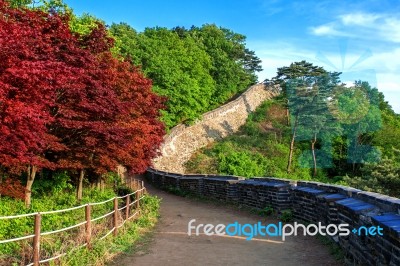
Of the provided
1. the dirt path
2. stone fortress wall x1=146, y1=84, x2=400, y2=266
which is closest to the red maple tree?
the dirt path

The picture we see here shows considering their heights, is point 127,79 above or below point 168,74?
below

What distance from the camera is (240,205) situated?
15.1 metres

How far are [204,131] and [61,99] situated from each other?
1141 inches

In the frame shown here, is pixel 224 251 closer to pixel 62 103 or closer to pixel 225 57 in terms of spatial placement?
pixel 62 103

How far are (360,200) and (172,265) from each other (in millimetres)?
3521

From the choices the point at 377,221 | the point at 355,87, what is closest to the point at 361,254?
the point at 377,221

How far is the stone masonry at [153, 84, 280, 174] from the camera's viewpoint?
108 ft

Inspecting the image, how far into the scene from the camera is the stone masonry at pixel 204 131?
32.8 meters

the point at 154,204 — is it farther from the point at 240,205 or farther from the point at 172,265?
the point at 172,265

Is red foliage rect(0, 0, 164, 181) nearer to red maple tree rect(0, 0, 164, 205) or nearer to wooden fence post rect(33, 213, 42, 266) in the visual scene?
red maple tree rect(0, 0, 164, 205)

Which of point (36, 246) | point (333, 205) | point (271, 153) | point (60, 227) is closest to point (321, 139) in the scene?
point (271, 153)

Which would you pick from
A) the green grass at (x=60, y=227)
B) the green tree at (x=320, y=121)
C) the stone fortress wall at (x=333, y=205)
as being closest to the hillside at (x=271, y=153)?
the green tree at (x=320, y=121)

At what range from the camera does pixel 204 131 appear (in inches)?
1545

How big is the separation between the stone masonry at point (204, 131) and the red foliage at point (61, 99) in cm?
1466
